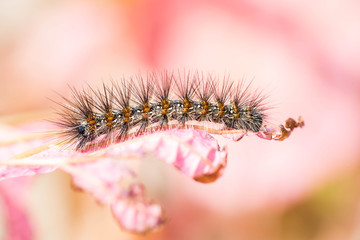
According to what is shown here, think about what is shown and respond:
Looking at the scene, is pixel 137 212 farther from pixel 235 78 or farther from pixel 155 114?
pixel 235 78

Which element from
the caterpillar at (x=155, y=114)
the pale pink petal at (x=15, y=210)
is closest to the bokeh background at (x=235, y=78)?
the pale pink petal at (x=15, y=210)

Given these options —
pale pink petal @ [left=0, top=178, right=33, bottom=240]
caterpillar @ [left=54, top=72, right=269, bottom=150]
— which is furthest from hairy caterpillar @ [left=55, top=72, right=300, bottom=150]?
pale pink petal @ [left=0, top=178, right=33, bottom=240]

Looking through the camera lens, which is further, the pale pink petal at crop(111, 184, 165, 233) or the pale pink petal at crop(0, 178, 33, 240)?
the pale pink petal at crop(0, 178, 33, 240)

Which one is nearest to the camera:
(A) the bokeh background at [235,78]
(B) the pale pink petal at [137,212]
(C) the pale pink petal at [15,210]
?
(B) the pale pink petal at [137,212]

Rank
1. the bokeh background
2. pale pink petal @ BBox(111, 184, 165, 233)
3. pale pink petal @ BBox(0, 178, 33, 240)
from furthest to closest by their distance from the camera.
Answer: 1. the bokeh background
2. pale pink petal @ BBox(0, 178, 33, 240)
3. pale pink petal @ BBox(111, 184, 165, 233)

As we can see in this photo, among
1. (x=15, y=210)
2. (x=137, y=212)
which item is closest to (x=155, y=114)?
(x=137, y=212)

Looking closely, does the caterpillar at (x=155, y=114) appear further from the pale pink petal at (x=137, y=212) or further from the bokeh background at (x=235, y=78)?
the bokeh background at (x=235, y=78)

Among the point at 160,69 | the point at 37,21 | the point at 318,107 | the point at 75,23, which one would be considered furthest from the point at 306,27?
the point at 37,21

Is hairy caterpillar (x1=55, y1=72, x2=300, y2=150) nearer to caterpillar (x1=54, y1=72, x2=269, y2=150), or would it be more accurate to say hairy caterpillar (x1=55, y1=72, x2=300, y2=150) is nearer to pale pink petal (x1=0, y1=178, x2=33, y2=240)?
caterpillar (x1=54, y1=72, x2=269, y2=150)

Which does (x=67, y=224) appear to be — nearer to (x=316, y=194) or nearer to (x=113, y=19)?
(x=316, y=194)
